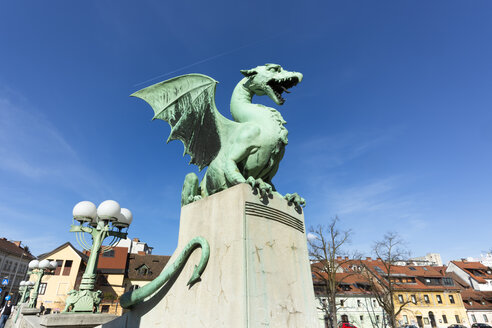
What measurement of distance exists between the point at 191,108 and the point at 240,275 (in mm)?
3069

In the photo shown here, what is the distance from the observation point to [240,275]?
9.15 feet

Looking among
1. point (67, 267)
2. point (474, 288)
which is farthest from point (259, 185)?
point (474, 288)

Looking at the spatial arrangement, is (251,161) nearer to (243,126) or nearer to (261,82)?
(243,126)

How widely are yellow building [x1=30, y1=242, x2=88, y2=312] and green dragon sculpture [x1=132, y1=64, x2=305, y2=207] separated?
31.7 m

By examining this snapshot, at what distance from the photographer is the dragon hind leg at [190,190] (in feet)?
14.1

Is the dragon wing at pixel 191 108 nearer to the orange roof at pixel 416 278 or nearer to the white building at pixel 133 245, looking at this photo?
the orange roof at pixel 416 278

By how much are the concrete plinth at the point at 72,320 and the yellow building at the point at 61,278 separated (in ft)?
97.0

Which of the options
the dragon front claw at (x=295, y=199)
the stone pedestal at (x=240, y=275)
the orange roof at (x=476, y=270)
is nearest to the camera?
the stone pedestal at (x=240, y=275)

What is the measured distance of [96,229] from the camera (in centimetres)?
630

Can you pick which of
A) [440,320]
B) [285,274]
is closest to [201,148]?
[285,274]

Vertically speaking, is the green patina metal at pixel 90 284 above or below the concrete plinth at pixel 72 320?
above

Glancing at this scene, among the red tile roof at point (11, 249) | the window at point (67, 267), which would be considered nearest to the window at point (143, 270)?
the window at point (67, 267)

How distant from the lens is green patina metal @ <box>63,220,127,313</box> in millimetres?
5090

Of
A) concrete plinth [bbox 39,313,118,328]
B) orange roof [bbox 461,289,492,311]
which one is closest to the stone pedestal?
concrete plinth [bbox 39,313,118,328]
